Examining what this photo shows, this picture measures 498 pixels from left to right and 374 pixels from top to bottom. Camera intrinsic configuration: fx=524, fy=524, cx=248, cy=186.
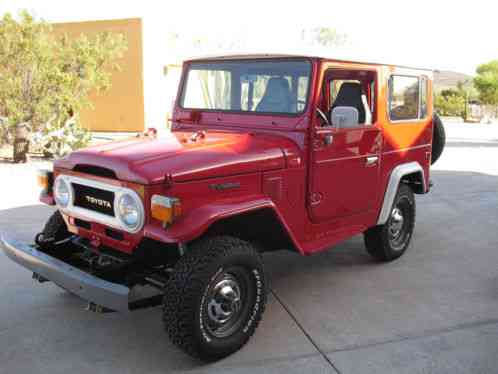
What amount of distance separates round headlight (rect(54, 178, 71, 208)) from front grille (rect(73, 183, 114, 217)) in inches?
3.1

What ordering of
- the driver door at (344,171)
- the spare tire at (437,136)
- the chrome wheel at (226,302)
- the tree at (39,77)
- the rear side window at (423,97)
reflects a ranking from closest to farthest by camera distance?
1. the chrome wheel at (226,302)
2. the driver door at (344,171)
3. the rear side window at (423,97)
4. the spare tire at (437,136)
5. the tree at (39,77)

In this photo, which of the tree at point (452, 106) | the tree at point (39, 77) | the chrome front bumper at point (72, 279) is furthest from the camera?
the tree at point (452, 106)

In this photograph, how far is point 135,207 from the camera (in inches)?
124

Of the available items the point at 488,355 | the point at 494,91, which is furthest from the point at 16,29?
the point at 494,91

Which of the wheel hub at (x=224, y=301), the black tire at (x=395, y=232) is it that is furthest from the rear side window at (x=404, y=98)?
the wheel hub at (x=224, y=301)

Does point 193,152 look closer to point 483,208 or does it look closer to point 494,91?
point 483,208

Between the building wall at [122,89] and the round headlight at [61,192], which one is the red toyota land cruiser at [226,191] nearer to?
the round headlight at [61,192]

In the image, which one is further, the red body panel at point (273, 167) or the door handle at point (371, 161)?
the door handle at point (371, 161)

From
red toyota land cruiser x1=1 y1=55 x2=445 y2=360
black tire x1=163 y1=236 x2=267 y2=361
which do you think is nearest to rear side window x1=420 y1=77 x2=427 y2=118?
red toyota land cruiser x1=1 y1=55 x2=445 y2=360

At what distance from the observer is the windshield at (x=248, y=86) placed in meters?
3.98

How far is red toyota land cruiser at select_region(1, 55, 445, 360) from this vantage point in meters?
3.12

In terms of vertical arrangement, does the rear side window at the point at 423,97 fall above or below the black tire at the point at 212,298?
above

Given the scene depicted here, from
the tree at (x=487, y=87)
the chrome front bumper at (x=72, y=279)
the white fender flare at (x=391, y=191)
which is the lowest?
the chrome front bumper at (x=72, y=279)

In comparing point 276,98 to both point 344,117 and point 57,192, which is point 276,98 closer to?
point 344,117
